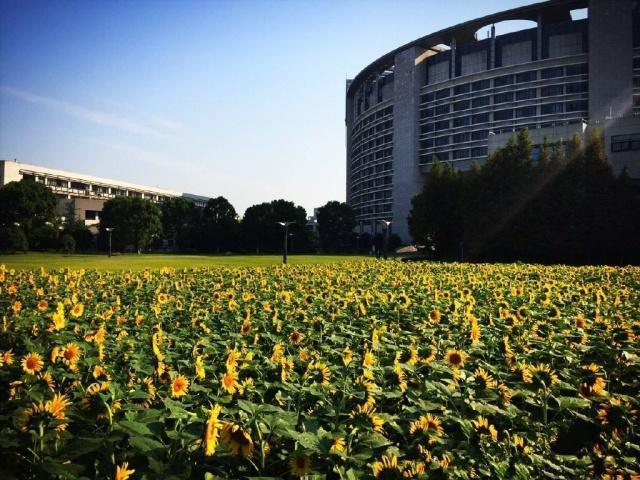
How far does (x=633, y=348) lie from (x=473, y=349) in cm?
149

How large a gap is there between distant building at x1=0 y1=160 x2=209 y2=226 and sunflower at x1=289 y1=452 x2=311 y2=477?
83421 mm

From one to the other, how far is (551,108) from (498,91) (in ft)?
31.3

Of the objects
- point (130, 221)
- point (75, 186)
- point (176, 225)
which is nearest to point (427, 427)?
point (130, 221)

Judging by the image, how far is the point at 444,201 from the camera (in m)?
44.8

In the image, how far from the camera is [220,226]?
76.8 meters

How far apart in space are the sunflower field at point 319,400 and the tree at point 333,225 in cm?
7450

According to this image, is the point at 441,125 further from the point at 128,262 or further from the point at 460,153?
the point at 128,262

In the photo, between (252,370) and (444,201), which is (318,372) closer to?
(252,370)

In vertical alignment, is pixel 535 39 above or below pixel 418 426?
above

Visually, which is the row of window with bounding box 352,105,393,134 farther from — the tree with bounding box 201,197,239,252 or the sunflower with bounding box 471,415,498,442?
the sunflower with bounding box 471,415,498,442

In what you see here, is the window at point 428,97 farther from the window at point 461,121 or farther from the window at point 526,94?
the window at point 526,94

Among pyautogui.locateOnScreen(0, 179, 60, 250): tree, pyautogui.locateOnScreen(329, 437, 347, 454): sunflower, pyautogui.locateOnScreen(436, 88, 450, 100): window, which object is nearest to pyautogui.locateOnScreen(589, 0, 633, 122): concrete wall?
pyautogui.locateOnScreen(436, 88, 450, 100): window

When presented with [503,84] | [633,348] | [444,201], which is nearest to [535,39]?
[503,84]

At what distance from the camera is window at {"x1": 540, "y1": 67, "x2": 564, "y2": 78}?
237ft
